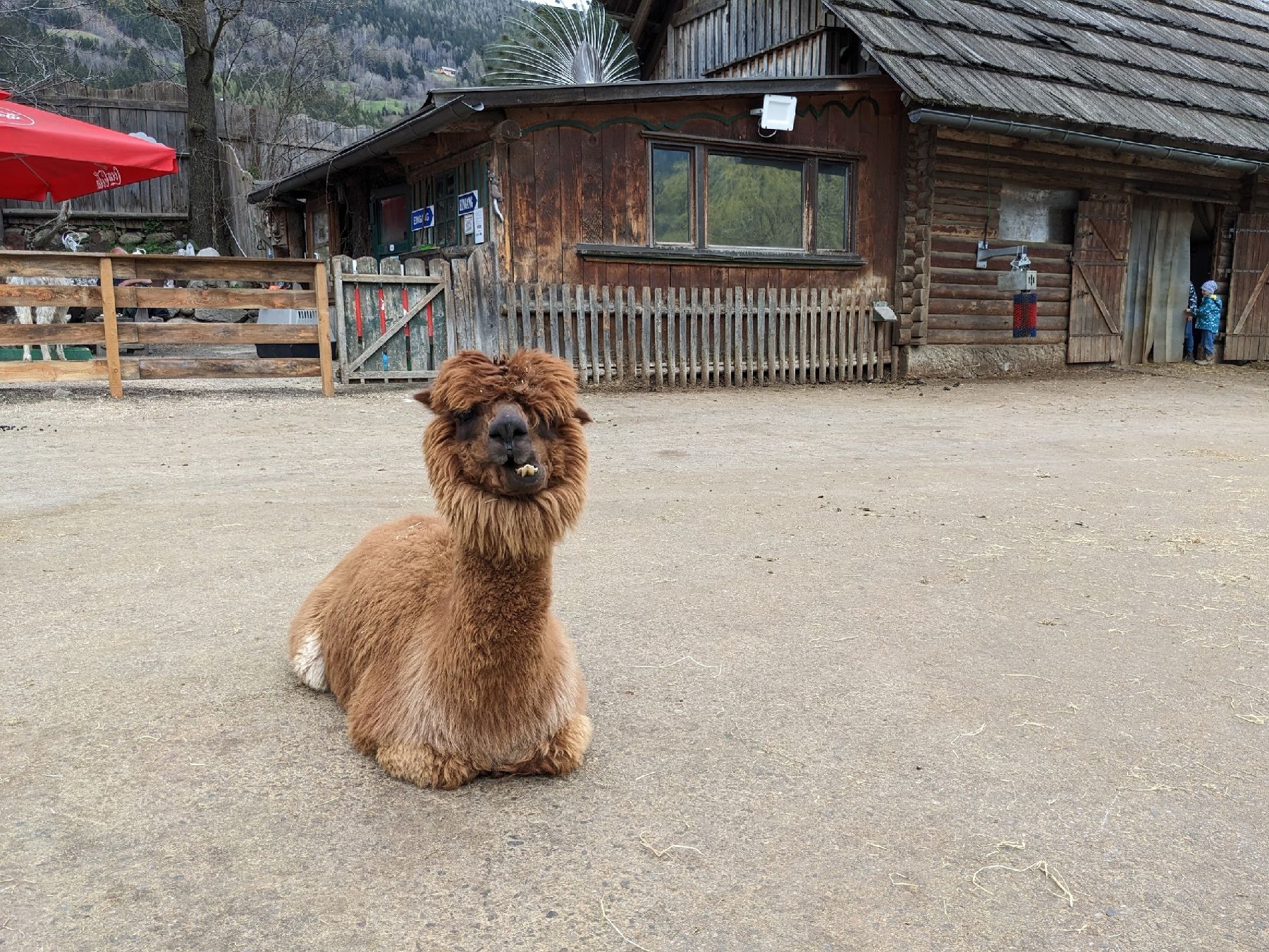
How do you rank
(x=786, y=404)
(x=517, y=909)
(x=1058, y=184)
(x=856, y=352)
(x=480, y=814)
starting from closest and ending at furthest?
(x=517, y=909), (x=480, y=814), (x=786, y=404), (x=856, y=352), (x=1058, y=184)

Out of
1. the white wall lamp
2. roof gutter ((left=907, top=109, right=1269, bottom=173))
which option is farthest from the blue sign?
roof gutter ((left=907, top=109, right=1269, bottom=173))

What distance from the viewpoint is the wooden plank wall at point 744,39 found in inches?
552

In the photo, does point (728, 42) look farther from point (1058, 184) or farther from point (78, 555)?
point (78, 555)

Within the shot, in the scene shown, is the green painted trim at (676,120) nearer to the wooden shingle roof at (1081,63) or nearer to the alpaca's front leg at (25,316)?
the wooden shingle roof at (1081,63)

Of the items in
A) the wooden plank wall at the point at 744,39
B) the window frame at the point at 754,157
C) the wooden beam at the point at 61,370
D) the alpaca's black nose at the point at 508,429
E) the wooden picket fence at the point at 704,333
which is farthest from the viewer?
the wooden plank wall at the point at 744,39

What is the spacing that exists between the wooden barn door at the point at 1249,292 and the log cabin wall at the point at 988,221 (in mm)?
2452

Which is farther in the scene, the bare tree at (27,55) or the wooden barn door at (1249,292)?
the bare tree at (27,55)

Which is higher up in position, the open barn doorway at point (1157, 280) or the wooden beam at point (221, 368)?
the open barn doorway at point (1157, 280)

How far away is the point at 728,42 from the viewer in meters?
16.3

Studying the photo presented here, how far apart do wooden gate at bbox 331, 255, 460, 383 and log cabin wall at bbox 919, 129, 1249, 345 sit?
7115 mm

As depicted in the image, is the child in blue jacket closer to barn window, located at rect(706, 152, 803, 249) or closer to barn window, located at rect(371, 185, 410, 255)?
barn window, located at rect(706, 152, 803, 249)

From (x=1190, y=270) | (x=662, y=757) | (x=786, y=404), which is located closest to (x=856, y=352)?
(x=786, y=404)

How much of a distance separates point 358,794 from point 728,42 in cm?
1657

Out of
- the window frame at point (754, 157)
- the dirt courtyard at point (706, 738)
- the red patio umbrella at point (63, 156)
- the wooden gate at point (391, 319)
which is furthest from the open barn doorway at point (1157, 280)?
the red patio umbrella at point (63, 156)
